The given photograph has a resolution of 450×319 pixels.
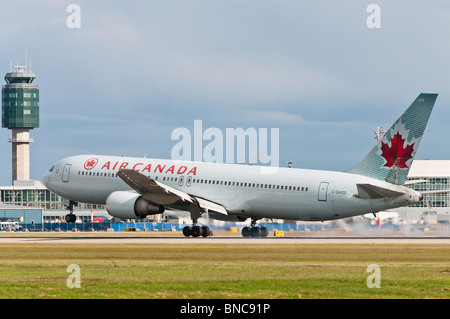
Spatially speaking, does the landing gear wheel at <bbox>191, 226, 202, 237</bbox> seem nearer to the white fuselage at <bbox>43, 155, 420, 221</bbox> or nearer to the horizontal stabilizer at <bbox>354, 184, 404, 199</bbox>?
the white fuselage at <bbox>43, 155, 420, 221</bbox>

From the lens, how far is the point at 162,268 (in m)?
36.2

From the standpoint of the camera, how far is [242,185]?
6700 centimetres

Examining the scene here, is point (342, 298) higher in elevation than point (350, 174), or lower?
lower

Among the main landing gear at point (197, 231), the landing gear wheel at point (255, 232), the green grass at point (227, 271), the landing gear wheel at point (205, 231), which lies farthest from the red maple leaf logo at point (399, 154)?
the main landing gear at point (197, 231)

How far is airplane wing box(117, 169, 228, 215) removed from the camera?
6475 cm

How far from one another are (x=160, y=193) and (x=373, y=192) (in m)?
15.6

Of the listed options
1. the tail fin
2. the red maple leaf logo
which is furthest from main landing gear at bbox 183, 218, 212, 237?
the red maple leaf logo

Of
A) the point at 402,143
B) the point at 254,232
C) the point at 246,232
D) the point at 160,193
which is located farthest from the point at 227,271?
the point at 246,232

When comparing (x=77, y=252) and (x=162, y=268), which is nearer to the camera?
(x=162, y=268)

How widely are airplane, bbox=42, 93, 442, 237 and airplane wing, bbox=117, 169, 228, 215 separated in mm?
43
